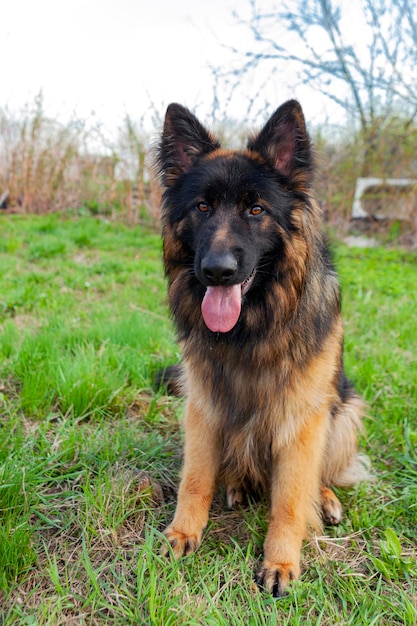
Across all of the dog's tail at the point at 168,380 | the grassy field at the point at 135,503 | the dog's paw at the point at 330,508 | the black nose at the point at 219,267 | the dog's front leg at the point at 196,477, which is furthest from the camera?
the dog's tail at the point at 168,380

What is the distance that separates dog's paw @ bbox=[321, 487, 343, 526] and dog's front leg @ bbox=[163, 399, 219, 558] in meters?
0.64

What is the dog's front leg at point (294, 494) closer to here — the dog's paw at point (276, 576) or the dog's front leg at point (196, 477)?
the dog's paw at point (276, 576)

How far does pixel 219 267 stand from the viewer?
2.06 meters

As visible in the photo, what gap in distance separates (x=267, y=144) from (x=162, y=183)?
604 millimetres

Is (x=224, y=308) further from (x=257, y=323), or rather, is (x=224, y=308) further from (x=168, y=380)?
(x=168, y=380)

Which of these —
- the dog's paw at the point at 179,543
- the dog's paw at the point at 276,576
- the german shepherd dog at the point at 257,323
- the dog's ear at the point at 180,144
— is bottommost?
the dog's paw at the point at 276,576

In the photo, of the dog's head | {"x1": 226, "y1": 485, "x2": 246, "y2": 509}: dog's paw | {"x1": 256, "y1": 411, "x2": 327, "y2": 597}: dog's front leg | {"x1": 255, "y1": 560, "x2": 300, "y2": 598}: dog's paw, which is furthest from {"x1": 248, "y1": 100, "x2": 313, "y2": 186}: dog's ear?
{"x1": 255, "y1": 560, "x2": 300, "y2": 598}: dog's paw

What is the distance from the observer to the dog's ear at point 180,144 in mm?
2453

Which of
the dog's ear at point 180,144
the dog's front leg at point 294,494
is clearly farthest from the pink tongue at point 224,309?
the dog's ear at point 180,144

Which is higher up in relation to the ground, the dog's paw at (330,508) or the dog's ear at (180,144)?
the dog's ear at (180,144)

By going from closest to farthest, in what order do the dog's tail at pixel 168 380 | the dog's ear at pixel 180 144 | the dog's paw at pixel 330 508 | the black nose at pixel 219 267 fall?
the black nose at pixel 219 267, the dog's ear at pixel 180 144, the dog's paw at pixel 330 508, the dog's tail at pixel 168 380

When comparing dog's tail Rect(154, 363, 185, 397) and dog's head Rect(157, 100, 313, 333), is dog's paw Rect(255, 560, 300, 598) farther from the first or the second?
dog's tail Rect(154, 363, 185, 397)

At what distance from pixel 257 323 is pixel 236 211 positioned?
548 millimetres

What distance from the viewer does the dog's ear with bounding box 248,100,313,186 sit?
228 cm
